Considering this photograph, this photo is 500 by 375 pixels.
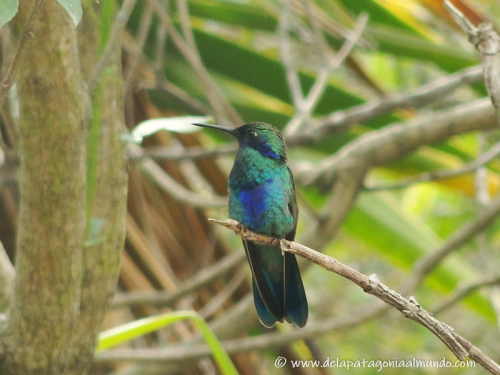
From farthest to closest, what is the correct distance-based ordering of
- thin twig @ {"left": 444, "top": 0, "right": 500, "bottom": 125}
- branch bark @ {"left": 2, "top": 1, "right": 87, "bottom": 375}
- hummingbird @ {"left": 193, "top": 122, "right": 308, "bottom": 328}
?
hummingbird @ {"left": 193, "top": 122, "right": 308, "bottom": 328} → thin twig @ {"left": 444, "top": 0, "right": 500, "bottom": 125} → branch bark @ {"left": 2, "top": 1, "right": 87, "bottom": 375}

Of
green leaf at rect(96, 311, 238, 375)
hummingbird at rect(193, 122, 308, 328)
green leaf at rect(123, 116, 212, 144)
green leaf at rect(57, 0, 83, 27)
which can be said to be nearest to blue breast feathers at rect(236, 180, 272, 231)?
hummingbird at rect(193, 122, 308, 328)

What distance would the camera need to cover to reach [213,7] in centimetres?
377

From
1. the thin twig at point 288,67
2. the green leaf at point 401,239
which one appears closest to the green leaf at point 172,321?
the thin twig at point 288,67

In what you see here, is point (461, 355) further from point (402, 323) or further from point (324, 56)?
point (402, 323)

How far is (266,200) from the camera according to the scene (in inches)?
93.4

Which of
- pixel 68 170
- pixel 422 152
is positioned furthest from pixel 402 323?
pixel 68 170

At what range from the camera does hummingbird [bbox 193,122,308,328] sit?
2.28 metres

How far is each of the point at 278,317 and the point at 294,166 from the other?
162cm

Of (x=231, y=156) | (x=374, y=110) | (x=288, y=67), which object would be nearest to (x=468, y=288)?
(x=374, y=110)

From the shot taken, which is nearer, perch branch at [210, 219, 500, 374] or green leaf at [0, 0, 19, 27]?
green leaf at [0, 0, 19, 27]

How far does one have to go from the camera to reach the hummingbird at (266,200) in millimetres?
2275

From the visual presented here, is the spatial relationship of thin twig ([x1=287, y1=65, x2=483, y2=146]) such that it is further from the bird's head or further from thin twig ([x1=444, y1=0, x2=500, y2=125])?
thin twig ([x1=444, y1=0, x2=500, y2=125])

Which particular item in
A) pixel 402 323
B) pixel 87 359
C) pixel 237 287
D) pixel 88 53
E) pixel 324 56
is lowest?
pixel 402 323

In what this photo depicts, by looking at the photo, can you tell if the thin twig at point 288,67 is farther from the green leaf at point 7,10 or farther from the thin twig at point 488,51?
the green leaf at point 7,10
